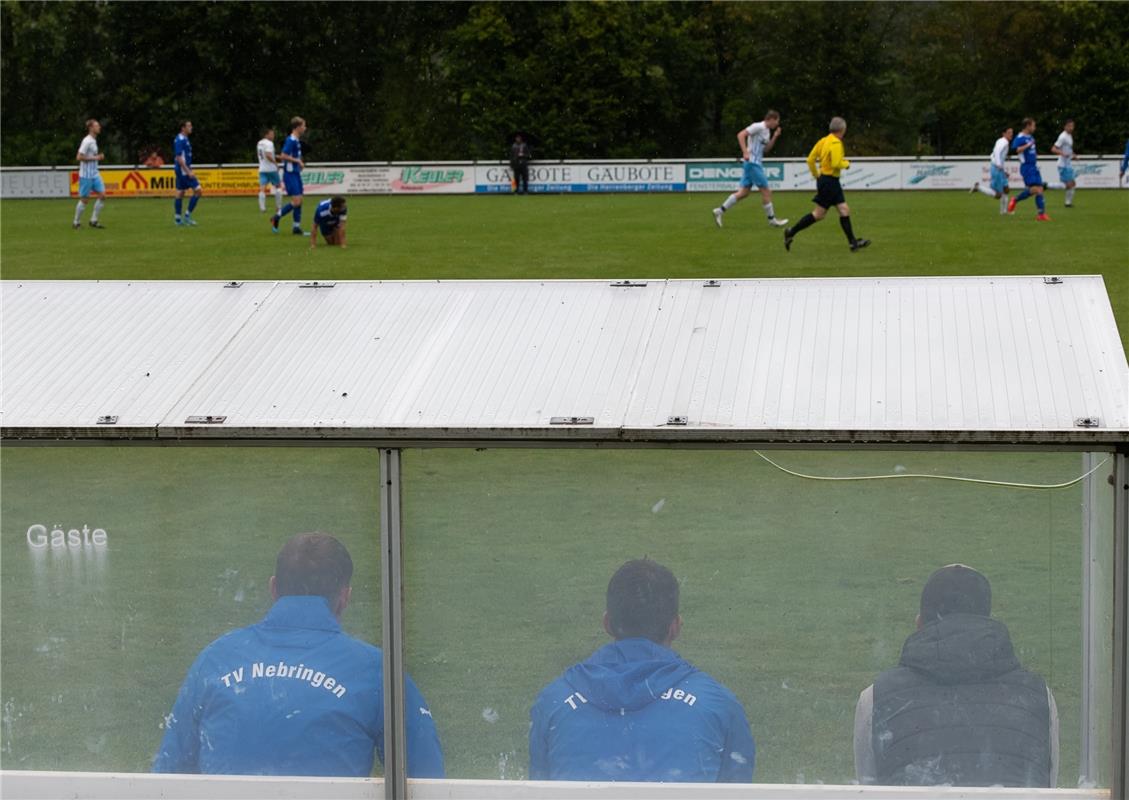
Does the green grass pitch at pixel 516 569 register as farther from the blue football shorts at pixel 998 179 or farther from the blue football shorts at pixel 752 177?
Result: the blue football shorts at pixel 998 179

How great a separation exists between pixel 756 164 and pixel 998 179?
606 cm

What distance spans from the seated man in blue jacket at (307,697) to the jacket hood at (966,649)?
1.68 meters

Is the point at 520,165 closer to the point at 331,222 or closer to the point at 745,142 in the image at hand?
the point at 745,142

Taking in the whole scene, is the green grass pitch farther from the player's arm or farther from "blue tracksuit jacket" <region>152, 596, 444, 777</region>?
the player's arm

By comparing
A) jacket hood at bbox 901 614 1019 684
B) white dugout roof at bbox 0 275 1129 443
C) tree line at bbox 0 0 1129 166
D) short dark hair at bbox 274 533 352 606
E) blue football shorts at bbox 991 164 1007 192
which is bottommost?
jacket hood at bbox 901 614 1019 684

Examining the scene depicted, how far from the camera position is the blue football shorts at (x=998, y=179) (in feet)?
97.9

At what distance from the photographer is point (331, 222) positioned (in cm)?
2411

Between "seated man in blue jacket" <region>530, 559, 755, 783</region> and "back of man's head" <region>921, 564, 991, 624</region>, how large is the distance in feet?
A: 2.31

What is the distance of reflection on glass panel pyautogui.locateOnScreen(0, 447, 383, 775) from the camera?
5312 millimetres

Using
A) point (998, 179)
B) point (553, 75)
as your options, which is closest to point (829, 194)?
point (998, 179)

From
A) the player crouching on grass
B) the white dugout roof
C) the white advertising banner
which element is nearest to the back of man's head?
the white dugout roof

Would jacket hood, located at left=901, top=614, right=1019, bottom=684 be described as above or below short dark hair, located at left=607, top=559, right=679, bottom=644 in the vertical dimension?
below

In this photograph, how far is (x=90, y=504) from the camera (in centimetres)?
555

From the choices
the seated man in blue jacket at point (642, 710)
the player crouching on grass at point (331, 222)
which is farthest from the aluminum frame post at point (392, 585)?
the player crouching on grass at point (331, 222)
